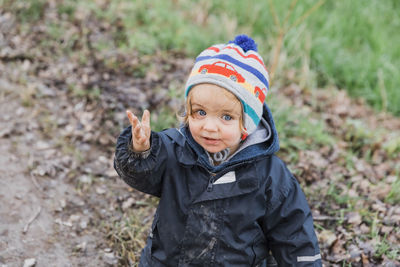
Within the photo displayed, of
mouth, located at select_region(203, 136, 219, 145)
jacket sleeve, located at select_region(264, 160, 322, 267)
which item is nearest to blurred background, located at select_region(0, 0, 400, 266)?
jacket sleeve, located at select_region(264, 160, 322, 267)

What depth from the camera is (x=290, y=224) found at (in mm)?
2701

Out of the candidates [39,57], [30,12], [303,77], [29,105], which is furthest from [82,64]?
[303,77]

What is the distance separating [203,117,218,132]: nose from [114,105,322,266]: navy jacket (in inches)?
8.2

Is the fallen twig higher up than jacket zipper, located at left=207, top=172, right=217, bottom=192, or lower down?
lower down

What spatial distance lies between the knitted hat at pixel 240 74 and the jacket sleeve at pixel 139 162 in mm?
408

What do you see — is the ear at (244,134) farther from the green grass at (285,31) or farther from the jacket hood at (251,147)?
the green grass at (285,31)

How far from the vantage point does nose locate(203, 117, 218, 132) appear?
2.45 metres

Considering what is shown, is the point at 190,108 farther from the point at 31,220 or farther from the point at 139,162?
the point at 31,220

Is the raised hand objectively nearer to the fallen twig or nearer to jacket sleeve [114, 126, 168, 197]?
jacket sleeve [114, 126, 168, 197]

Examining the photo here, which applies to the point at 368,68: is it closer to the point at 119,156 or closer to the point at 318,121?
the point at 318,121

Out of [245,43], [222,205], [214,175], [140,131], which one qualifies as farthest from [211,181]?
[245,43]

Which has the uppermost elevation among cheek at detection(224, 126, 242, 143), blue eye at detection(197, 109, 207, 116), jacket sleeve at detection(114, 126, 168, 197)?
blue eye at detection(197, 109, 207, 116)

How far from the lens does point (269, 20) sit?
6.83 meters

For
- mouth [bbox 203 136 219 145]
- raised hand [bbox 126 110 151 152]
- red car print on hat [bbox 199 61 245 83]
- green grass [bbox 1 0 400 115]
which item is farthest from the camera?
green grass [bbox 1 0 400 115]
